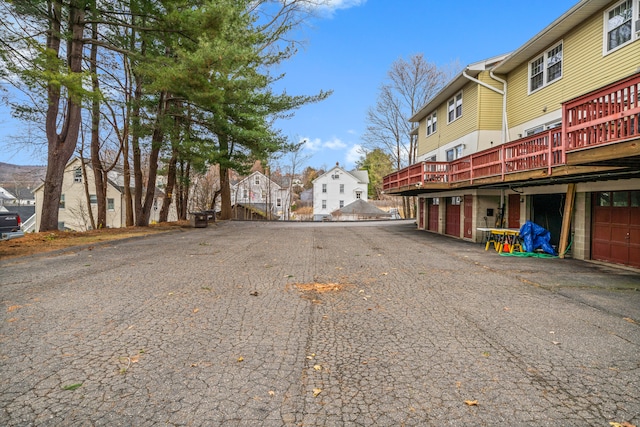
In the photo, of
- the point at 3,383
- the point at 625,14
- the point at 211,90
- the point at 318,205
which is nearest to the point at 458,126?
the point at 625,14

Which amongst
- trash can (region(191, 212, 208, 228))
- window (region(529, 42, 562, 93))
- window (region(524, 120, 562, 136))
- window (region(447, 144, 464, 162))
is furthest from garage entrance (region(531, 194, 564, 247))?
trash can (region(191, 212, 208, 228))

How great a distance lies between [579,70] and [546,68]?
63.6 inches

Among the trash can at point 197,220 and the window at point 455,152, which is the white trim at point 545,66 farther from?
the trash can at point 197,220

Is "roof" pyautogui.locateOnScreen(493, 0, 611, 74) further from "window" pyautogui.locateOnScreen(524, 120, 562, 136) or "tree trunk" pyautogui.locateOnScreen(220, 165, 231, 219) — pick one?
"tree trunk" pyautogui.locateOnScreen(220, 165, 231, 219)

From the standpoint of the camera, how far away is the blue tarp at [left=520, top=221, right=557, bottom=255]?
1095 cm

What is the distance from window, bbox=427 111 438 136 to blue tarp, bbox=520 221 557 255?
395 inches

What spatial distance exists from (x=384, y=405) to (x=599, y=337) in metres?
3.10

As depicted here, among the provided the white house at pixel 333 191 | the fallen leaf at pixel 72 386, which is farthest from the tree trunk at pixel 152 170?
the white house at pixel 333 191

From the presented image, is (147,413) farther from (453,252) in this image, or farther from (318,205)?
(318,205)

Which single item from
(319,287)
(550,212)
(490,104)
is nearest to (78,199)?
(319,287)

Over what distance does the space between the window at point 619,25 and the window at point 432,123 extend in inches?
409

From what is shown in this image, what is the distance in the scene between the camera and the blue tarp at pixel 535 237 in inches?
431

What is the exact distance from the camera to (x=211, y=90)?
1255cm

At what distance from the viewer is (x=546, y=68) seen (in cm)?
1170
